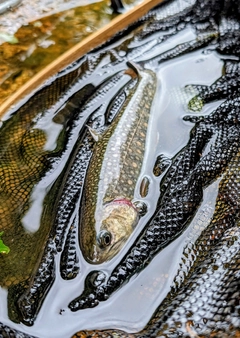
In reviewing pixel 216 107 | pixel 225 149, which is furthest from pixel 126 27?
pixel 225 149

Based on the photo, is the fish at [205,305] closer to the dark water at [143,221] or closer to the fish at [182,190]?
the dark water at [143,221]

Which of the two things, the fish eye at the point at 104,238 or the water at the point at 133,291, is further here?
the fish eye at the point at 104,238

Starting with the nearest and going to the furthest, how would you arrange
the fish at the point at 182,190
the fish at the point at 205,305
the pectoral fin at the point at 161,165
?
the fish at the point at 205,305, the fish at the point at 182,190, the pectoral fin at the point at 161,165

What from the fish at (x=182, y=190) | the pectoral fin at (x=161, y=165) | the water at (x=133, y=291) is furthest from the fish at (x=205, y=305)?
the pectoral fin at (x=161, y=165)

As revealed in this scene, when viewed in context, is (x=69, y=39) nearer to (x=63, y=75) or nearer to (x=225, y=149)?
(x=63, y=75)

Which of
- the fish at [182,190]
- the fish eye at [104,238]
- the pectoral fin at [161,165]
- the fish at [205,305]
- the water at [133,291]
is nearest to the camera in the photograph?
the fish at [205,305]

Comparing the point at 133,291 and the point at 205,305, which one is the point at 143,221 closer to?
the point at 133,291

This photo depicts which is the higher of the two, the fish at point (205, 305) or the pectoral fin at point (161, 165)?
the pectoral fin at point (161, 165)

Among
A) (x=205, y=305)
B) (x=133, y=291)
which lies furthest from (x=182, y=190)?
(x=205, y=305)
